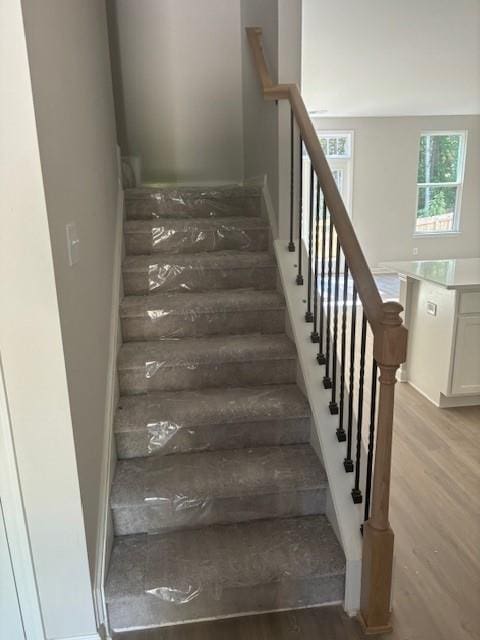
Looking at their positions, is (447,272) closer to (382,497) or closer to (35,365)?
(382,497)

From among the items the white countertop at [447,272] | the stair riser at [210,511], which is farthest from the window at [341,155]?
the stair riser at [210,511]

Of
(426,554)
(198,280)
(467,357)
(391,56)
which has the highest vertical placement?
(391,56)

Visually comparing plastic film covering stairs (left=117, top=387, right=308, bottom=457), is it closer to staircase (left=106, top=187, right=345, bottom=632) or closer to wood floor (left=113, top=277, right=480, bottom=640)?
staircase (left=106, top=187, right=345, bottom=632)

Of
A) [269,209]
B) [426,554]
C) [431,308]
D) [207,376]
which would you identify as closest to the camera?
[426,554]

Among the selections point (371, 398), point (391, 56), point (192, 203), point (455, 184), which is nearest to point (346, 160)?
point (455, 184)

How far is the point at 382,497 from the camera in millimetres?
1607

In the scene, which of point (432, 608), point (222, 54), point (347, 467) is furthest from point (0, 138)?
point (222, 54)

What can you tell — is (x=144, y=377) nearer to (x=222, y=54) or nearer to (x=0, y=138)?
(x=0, y=138)

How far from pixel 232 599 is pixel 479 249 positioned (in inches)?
341

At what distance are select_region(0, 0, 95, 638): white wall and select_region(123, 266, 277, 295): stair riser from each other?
1194mm

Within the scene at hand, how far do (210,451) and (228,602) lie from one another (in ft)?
1.92

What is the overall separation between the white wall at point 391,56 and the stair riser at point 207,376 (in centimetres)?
358

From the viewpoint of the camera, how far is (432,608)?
178 cm

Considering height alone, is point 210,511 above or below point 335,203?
below
